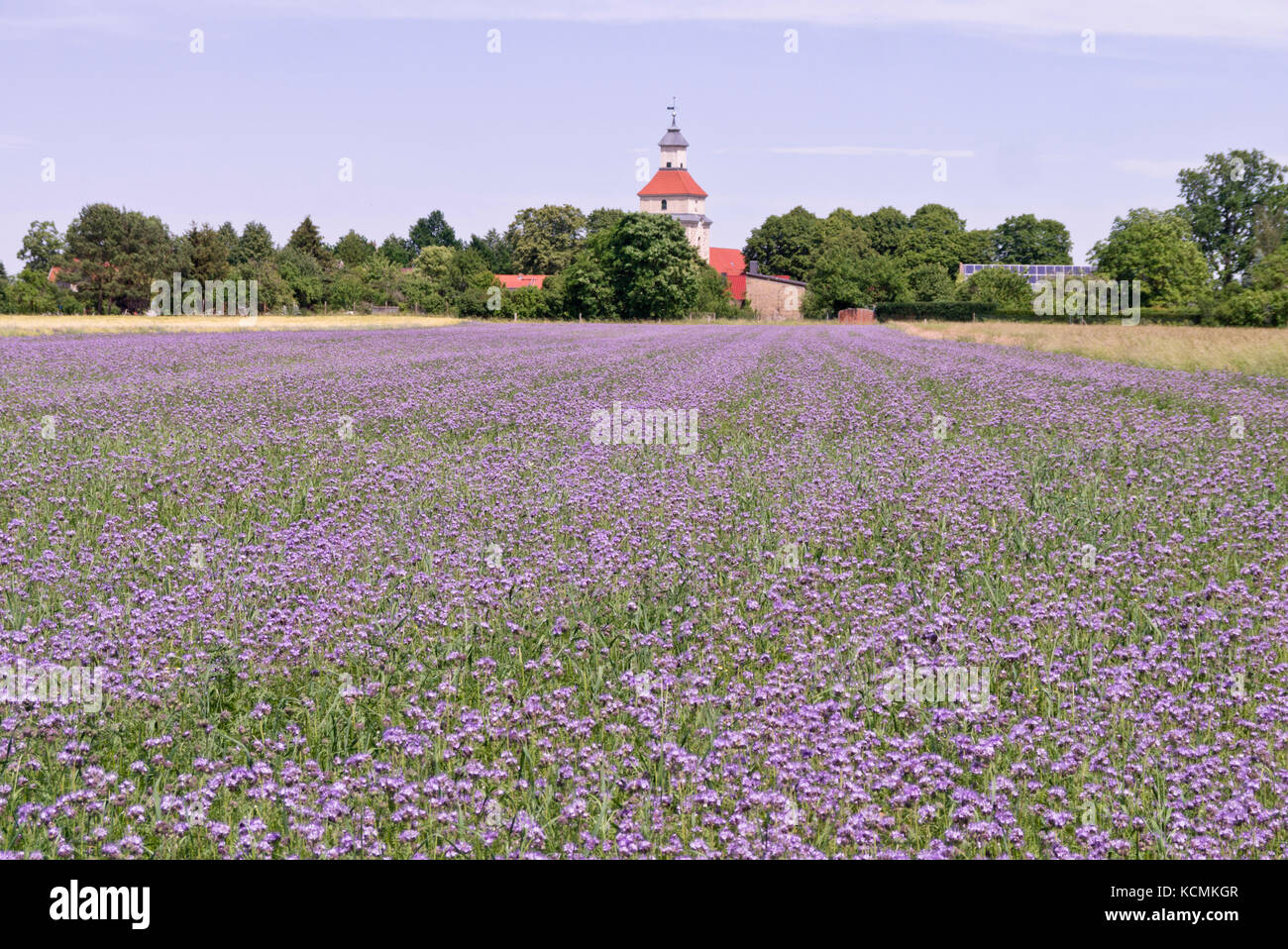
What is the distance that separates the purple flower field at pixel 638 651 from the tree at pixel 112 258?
9128cm

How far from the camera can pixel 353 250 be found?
138m

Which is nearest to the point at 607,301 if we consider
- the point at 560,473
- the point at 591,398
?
the point at 591,398

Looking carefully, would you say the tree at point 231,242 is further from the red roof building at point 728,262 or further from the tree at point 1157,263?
the tree at point 1157,263

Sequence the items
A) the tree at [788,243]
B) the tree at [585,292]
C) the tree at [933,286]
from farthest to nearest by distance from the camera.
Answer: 1. the tree at [788,243]
2. the tree at [933,286]
3. the tree at [585,292]

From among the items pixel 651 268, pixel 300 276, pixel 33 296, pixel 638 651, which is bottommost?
pixel 638 651

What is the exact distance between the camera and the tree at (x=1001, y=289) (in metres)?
89.8

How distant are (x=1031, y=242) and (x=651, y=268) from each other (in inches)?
2710

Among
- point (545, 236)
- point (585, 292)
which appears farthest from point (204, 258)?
point (545, 236)

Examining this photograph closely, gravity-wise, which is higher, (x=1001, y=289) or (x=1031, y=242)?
(x=1031, y=242)

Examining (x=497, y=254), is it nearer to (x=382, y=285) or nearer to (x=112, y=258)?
(x=382, y=285)

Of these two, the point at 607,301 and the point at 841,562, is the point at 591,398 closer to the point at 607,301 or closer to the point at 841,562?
the point at 841,562

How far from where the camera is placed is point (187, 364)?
23938 millimetres

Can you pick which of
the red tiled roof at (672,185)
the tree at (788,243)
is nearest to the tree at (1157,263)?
the tree at (788,243)
